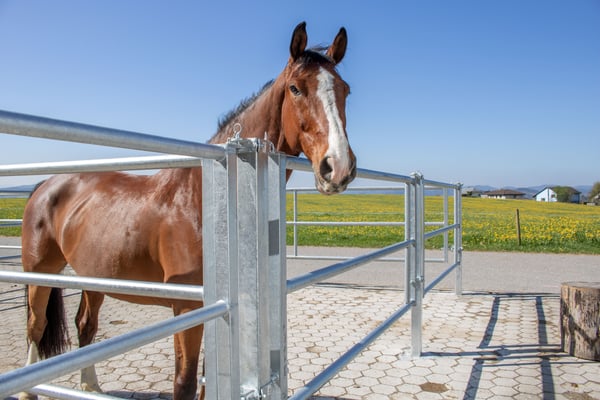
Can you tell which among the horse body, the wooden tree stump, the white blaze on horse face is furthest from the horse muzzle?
the wooden tree stump

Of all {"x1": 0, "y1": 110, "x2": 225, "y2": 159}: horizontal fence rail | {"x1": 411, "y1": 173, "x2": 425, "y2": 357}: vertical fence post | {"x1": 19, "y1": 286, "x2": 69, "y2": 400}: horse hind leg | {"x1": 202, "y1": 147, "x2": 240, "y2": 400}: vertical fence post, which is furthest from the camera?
{"x1": 411, "y1": 173, "x2": 425, "y2": 357}: vertical fence post

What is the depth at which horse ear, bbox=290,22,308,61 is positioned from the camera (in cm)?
228

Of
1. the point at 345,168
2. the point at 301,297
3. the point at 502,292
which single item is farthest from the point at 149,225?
the point at 502,292

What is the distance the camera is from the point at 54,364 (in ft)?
2.37

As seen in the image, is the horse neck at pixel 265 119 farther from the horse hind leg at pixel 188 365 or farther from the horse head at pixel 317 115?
the horse hind leg at pixel 188 365

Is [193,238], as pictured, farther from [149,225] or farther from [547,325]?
[547,325]

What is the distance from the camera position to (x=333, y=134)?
6.00ft

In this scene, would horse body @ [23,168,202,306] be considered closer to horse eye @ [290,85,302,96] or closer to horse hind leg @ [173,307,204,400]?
horse hind leg @ [173,307,204,400]

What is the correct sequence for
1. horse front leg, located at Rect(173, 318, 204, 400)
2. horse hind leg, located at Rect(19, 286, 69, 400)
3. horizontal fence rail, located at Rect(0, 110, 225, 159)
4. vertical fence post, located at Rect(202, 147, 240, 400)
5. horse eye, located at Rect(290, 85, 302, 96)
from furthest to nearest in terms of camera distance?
horse hind leg, located at Rect(19, 286, 69, 400) < horse eye, located at Rect(290, 85, 302, 96) < horse front leg, located at Rect(173, 318, 204, 400) < vertical fence post, located at Rect(202, 147, 240, 400) < horizontal fence rail, located at Rect(0, 110, 225, 159)

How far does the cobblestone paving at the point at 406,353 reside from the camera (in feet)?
9.89

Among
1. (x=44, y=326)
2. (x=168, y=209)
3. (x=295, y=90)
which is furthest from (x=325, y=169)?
(x=44, y=326)

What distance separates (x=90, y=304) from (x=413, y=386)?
2.32m

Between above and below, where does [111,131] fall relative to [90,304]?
above

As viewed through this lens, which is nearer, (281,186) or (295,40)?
(281,186)
